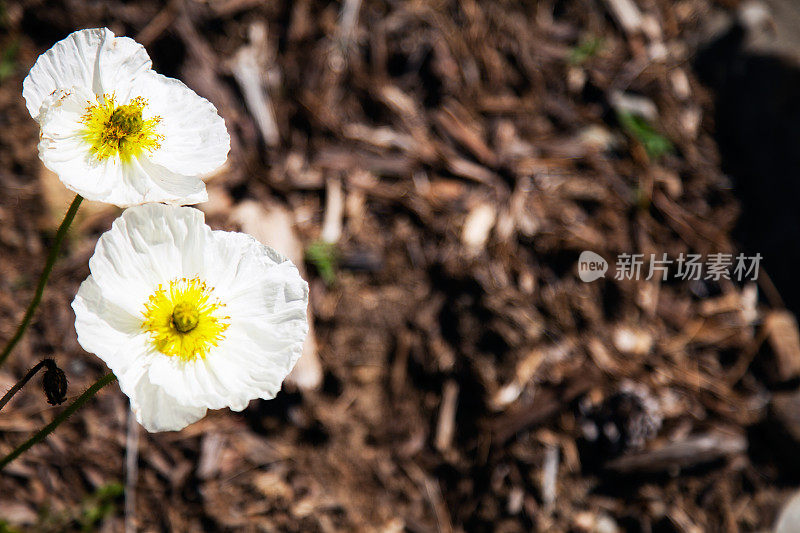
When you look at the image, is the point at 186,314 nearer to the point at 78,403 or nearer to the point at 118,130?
the point at 78,403

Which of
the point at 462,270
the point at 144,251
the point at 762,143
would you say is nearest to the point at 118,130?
the point at 144,251

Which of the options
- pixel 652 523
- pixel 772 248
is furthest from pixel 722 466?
pixel 772 248

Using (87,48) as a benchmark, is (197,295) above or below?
below

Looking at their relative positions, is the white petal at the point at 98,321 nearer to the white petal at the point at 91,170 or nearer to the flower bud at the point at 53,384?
the flower bud at the point at 53,384

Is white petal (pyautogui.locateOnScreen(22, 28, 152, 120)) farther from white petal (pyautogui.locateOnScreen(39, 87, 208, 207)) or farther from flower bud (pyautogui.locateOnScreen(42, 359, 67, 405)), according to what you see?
flower bud (pyautogui.locateOnScreen(42, 359, 67, 405))

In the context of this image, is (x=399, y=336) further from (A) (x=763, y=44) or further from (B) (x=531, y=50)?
(A) (x=763, y=44)

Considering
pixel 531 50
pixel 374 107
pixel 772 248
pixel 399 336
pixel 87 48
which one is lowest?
pixel 399 336

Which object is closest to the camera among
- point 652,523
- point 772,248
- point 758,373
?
point 652,523
